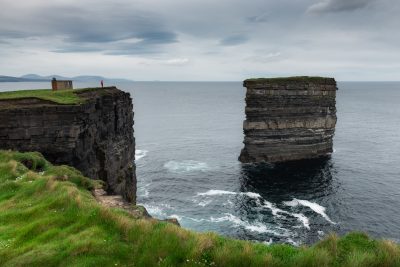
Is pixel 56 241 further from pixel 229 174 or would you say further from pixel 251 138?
pixel 251 138

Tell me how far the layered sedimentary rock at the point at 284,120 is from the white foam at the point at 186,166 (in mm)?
10302

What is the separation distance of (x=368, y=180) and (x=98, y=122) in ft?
164

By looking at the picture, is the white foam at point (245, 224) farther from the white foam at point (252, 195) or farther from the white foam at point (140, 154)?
the white foam at point (140, 154)

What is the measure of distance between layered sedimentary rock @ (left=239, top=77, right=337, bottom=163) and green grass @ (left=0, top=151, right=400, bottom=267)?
69.1 metres

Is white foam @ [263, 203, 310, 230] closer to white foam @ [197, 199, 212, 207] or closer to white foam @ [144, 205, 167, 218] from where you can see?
white foam @ [197, 199, 212, 207]

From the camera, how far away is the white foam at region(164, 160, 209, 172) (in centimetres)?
7625

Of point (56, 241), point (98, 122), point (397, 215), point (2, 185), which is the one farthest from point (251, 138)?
point (56, 241)

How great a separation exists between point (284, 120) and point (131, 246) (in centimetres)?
7506

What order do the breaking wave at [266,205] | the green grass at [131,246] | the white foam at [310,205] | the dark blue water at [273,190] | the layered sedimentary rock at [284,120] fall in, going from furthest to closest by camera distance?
the layered sedimentary rock at [284,120]
the white foam at [310,205]
the breaking wave at [266,205]
the dark blue water at [273,190]
the green grass at [131,246]

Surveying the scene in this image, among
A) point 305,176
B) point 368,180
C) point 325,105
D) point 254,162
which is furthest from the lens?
point 325,105

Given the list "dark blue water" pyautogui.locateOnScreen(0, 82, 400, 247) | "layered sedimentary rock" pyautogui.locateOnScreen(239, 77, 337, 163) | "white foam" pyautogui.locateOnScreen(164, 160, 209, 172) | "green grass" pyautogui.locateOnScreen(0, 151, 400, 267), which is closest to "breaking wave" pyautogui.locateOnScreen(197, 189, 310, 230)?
"dark blue water" pyautogui.locateOnScreen(0, 82, 400, 247)

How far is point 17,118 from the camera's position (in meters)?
33.2

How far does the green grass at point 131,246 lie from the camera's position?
40.8ft

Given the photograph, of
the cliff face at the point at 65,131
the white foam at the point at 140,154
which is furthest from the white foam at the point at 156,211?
the white foam at the point at 140,154
